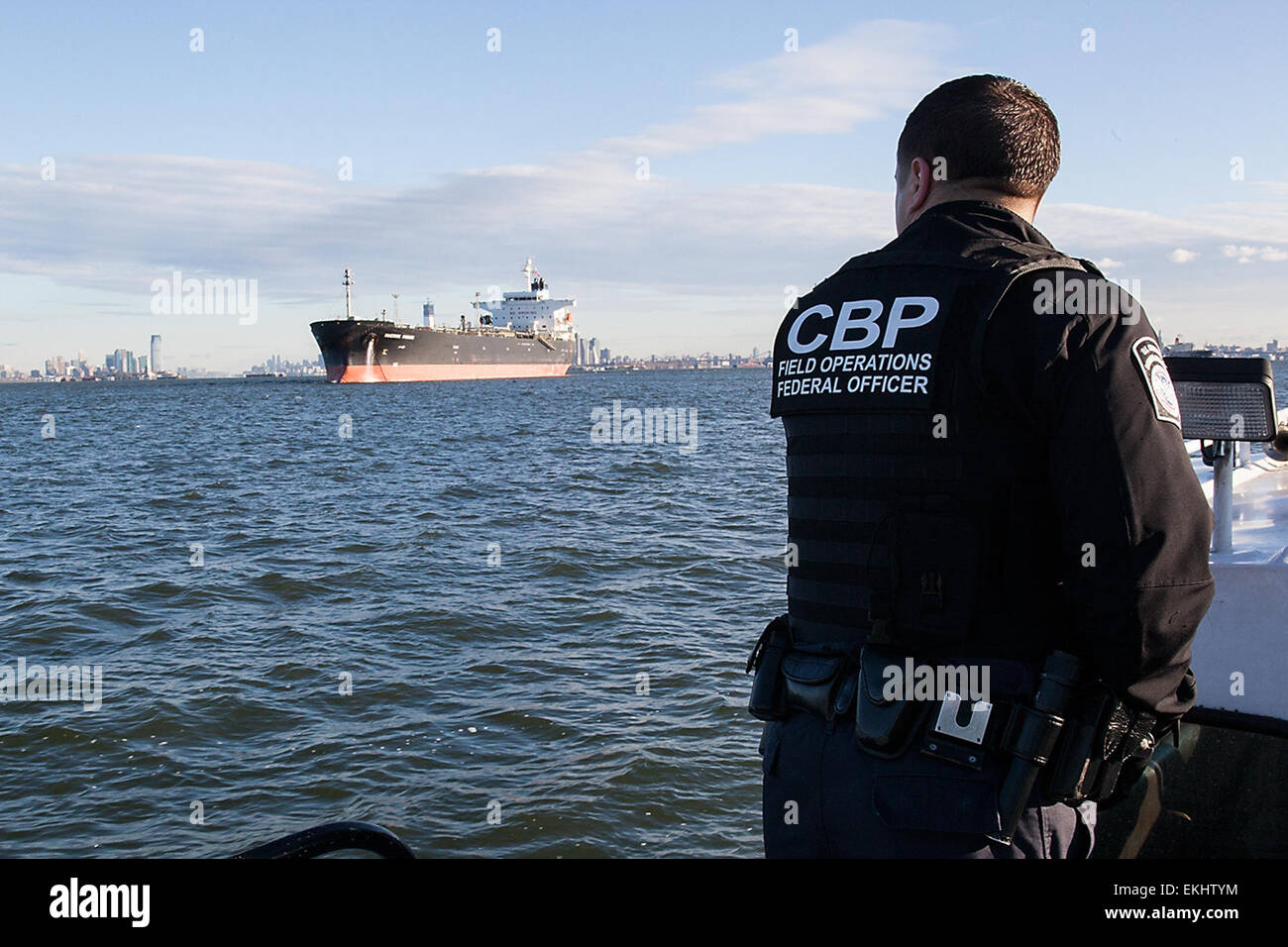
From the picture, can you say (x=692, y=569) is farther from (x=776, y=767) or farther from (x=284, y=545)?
(x=776, y=767)

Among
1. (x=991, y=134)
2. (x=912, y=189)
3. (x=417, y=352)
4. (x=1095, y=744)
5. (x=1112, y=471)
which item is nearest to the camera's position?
(x=1112, y=471)

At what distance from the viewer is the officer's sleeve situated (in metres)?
1.89

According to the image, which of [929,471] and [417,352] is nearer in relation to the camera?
[929,471]

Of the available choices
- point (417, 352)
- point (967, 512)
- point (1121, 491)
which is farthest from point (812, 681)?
point (417, 352)

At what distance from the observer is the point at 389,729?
299 inches

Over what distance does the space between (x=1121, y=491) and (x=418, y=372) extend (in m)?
83.3

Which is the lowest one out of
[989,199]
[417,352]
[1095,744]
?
[1095,744]

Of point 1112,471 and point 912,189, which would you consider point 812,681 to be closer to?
point 1112,471

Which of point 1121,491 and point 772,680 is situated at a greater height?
point 1121,491

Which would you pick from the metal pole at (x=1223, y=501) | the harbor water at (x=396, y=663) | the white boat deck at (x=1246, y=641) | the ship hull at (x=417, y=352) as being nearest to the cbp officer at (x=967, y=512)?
the white boat deck at (x=1246, y=641)

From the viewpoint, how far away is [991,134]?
2188mm

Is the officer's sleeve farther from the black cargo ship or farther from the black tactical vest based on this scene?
the black cargo ship

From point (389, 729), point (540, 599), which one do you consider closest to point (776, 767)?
point (389, 729)

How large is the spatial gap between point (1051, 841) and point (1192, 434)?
1.24m
